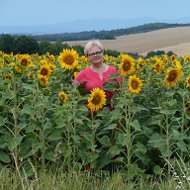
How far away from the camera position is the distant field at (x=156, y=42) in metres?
26.7

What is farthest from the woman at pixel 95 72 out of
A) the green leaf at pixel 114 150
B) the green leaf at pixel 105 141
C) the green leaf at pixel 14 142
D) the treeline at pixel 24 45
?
the treeline at pixel 24 45

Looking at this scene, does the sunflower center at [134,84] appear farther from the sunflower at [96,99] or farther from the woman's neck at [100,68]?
the woman's neck at [100,68]

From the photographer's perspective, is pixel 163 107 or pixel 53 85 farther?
pixel 53 85

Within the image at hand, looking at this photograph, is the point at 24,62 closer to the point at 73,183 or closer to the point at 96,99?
the point at 96,99

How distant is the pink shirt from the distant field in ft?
64.8

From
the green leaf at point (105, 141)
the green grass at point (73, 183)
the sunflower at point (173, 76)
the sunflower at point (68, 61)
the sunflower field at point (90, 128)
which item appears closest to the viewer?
the green grass at point (73, 183)

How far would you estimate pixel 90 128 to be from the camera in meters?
4.79

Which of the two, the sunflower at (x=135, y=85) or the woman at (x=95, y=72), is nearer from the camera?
the sunflower at (x=135, y=85)

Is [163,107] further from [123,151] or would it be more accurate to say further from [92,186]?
[92,186]

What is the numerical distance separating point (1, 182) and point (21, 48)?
18319mm

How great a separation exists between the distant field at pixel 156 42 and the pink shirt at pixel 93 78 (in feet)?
64.8

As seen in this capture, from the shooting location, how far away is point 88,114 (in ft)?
16.5

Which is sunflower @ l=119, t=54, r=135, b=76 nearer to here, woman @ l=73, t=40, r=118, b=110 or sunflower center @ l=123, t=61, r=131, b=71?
sunflower center @ l=123, t=61, r=131, b=71

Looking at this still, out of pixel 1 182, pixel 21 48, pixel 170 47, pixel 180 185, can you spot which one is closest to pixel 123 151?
pixel 180 185
